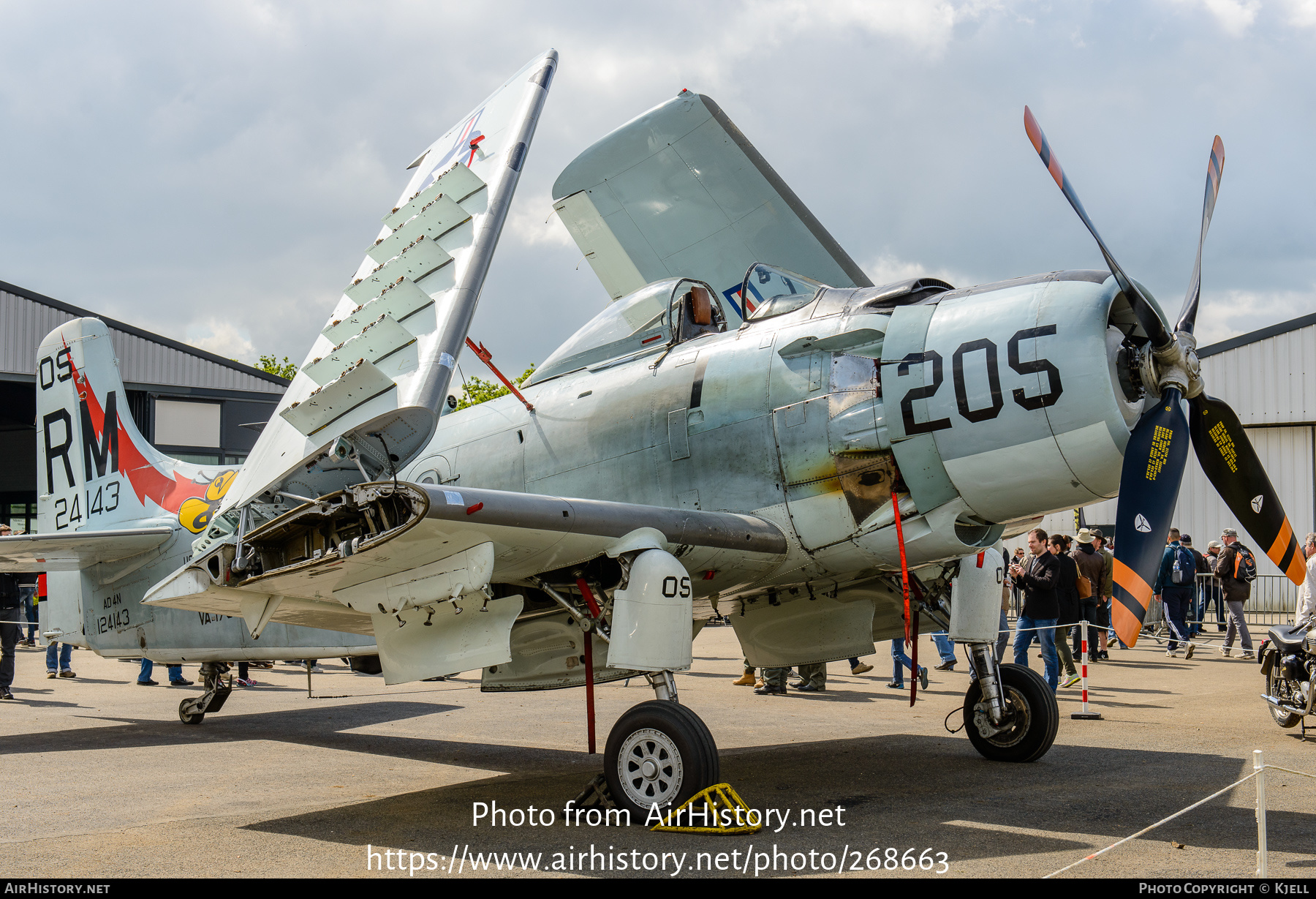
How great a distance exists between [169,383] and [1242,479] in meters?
26.7

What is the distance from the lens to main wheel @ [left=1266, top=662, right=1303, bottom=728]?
8.63m

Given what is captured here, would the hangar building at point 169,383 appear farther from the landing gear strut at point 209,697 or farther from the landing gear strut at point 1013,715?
the landing gear strut at point 1013,715

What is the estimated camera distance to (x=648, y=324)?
23.7ft

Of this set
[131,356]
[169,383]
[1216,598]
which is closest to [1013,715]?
[1216,598]

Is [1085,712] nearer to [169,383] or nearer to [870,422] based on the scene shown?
[870,422]

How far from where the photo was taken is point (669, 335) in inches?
281

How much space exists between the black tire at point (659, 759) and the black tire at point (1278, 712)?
19.5 ft

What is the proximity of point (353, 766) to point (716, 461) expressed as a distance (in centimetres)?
405

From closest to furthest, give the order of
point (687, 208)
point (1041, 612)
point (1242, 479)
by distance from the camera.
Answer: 1. point (1242, 479)
2. point (1041, 612)
3. point (687, 208)

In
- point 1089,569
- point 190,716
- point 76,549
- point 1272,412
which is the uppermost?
point 1272,412

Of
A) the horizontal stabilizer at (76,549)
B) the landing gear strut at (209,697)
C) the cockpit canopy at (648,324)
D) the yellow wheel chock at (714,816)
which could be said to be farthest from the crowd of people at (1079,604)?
the horizontal stabilizer at (76,549)

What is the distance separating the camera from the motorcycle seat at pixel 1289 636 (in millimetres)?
8742

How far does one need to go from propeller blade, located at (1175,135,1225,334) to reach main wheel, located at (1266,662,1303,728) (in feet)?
14.1

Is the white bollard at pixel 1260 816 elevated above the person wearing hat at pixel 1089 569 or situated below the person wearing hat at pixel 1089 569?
below
